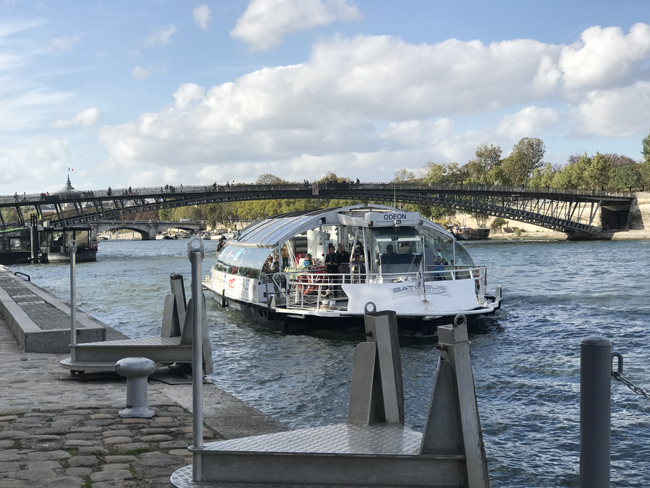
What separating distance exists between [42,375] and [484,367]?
849cm

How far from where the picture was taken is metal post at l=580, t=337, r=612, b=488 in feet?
13.1

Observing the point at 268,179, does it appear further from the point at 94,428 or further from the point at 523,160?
the point at 94,428

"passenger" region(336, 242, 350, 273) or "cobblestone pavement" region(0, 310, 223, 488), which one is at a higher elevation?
"passenger" region(336, 242, 350, 273)

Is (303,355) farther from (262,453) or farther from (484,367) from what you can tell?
(262,453)

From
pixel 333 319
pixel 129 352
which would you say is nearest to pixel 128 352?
pixel 129 352

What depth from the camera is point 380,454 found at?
490 cm

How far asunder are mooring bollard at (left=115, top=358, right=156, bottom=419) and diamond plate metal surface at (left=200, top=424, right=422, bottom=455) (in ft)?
7.27

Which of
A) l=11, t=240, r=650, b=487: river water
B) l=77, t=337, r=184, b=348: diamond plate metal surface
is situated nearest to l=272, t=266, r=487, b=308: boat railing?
l=11, t=240, r=650, b=487: river water

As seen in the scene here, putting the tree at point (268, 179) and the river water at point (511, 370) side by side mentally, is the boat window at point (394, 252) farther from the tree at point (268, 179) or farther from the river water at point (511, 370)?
the tree at point (268, 179)

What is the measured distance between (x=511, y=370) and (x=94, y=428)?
379 inches

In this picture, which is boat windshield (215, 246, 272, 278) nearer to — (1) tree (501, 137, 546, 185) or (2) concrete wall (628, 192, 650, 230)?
(2) concrete wall (628, 192, 650, 230)

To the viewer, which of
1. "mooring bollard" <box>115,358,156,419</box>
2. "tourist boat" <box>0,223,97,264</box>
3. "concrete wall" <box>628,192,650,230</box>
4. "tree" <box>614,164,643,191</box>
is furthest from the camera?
"tree" <box>614,164,643,191</box>

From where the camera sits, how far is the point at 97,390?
8.78 m

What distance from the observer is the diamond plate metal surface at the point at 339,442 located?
198 inches
